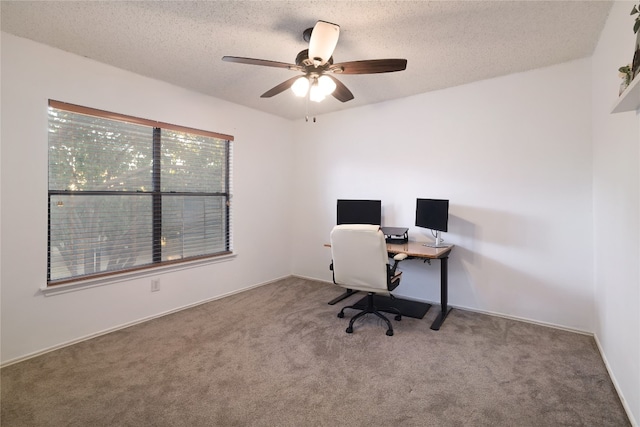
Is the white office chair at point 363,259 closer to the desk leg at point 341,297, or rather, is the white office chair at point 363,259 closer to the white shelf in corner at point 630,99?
the desk leg at point 341,297

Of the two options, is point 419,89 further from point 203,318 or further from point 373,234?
point 203,318

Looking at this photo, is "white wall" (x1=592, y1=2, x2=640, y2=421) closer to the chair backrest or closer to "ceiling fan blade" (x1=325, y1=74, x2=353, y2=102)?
the chair backrest

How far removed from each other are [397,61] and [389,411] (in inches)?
88.3

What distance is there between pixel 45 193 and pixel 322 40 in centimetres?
258

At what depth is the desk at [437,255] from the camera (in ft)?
9.35

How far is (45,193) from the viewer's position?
2.42 metres

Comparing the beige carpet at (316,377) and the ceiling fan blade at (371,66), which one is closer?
the beige carpet at (316,377)

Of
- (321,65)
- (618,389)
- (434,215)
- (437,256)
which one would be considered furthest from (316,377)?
(321,65)

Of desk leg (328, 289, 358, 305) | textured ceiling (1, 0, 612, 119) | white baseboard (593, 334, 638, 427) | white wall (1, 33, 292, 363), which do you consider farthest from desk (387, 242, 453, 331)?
white wall (1, 33, 292, 363)

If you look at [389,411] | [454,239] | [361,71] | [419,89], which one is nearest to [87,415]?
[389,411]

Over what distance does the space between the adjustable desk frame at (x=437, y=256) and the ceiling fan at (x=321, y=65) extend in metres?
1.66

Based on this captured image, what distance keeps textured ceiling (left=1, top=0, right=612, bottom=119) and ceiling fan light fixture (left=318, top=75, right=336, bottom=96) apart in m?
0.39

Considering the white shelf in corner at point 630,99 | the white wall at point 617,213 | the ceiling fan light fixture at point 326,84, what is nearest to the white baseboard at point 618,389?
the white wall at point 617,213

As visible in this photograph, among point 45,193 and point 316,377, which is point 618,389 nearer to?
point 316,377
